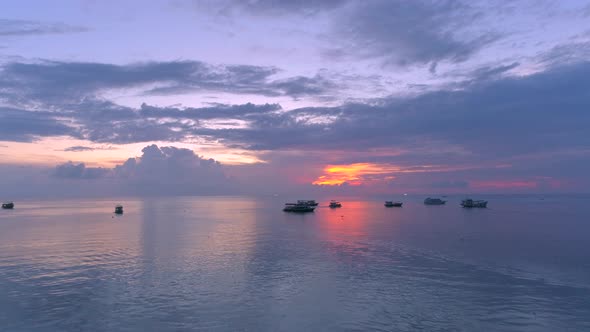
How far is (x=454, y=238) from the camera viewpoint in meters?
78.3

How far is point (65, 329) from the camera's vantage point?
28.6 meters

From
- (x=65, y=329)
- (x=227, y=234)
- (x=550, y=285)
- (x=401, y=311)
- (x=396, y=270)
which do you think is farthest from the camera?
(x=227, y=234)

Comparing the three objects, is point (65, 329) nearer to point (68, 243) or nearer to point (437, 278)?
point (437, 278)

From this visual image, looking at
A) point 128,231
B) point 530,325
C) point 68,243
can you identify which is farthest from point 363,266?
point 128,231

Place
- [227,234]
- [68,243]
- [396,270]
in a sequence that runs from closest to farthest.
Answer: [396,270] → [68,243] → [227,234]

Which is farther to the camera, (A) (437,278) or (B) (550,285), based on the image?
(A) (437,278)

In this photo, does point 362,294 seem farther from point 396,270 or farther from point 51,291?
point 51,291

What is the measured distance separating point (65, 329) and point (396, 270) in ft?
116

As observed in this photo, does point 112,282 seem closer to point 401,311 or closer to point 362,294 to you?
point 362,294

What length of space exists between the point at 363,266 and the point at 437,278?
32.4 ft

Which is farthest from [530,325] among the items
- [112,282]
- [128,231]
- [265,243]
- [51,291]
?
[128,231]

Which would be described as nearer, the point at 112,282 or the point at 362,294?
the point at 362,294

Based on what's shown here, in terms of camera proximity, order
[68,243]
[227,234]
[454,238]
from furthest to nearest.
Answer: [227,234] < [454,238] < [68,243]

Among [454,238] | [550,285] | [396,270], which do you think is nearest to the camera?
[550,285]
